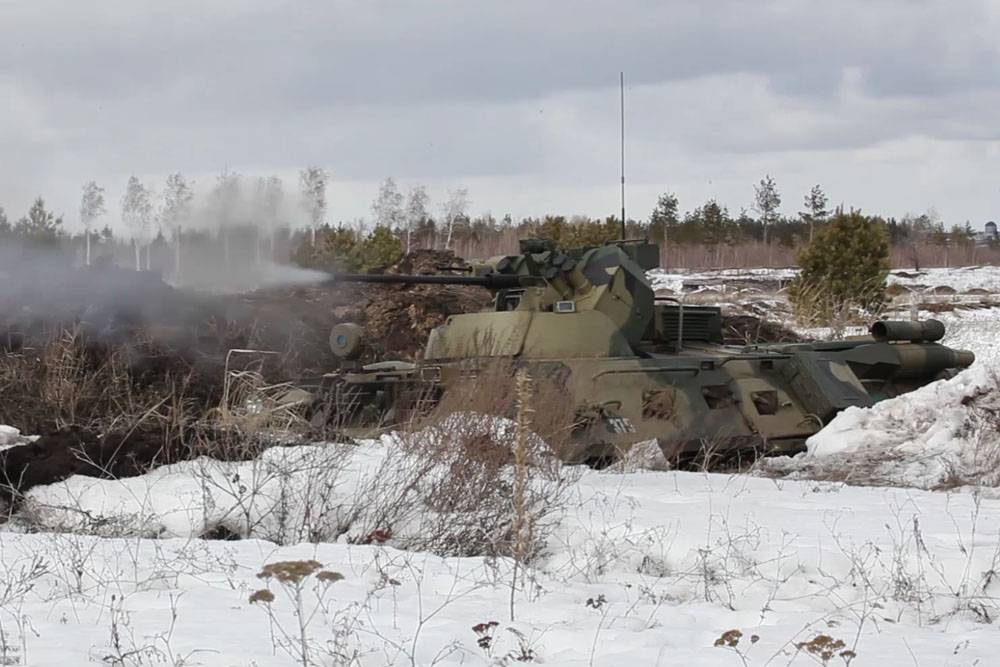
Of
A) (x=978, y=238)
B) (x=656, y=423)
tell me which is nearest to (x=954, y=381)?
(x=656, y=423)

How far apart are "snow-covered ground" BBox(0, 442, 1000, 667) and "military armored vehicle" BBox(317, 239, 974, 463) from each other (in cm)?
353

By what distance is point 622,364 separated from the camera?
1234cm

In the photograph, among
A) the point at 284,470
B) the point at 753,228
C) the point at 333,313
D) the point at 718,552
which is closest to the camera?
the point at 718,552

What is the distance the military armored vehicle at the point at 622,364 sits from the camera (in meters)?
12.1

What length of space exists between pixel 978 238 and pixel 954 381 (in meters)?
72.0

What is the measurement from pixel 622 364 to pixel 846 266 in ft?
57.2

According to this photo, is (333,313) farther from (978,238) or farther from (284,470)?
(978,238)

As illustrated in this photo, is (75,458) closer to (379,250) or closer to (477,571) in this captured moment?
(477,571)

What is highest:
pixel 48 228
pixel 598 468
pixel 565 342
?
pixel 48 228

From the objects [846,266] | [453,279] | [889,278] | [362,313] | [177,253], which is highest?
[177,253]

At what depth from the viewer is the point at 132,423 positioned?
10.4 metres

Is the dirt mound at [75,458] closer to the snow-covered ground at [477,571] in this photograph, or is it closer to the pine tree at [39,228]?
the snow-covered ground at [477,571]

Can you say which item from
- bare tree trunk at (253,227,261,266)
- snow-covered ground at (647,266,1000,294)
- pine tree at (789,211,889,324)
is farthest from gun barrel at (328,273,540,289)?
snow-covered ground at (647,266,1000,294)

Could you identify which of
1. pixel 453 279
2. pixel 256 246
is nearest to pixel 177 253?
pixel 256 246
